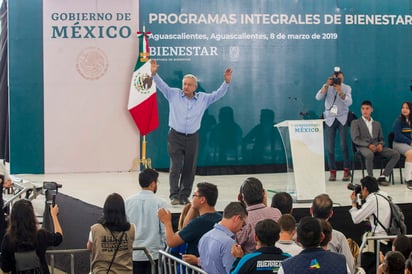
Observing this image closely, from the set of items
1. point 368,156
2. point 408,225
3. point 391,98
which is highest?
point 391,98

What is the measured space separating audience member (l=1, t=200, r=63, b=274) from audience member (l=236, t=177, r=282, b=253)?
1.17 m

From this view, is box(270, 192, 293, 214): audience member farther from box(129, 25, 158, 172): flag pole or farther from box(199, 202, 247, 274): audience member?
box(129, 25, 158, 172): flag pole

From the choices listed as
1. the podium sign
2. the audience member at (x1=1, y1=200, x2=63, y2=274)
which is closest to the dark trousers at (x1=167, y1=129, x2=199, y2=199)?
the podium sign

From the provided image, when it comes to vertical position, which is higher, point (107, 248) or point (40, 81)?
point (40, 81)

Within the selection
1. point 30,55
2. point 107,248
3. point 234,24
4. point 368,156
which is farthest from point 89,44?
point 107,248

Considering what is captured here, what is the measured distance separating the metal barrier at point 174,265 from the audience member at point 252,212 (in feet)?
1.09

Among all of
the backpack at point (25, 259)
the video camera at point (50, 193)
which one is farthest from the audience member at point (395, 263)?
the video camera at point (50, 193)

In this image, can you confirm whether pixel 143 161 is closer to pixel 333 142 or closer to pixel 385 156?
pixel 333 142

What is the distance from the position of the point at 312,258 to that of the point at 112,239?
58.2 inches

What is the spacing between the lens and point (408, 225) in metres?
8.23

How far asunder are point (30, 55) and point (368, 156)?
16.4ft

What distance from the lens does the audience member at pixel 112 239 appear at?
4.89 m

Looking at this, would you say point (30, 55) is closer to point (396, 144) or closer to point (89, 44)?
point (89, 44)

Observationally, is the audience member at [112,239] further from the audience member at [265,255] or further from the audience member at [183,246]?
the audience member at [265,255]
